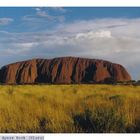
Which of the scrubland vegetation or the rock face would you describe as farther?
the rock face

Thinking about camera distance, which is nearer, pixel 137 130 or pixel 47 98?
pixel 137 130

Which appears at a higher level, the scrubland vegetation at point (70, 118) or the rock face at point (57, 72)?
the scrubland vegetation at point (70, 118)

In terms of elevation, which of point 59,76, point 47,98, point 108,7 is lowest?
point 59,76

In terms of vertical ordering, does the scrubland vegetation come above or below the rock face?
above

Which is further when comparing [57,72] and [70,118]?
[57,72]

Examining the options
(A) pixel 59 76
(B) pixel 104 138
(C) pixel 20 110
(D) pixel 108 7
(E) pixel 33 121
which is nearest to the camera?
(B) pixel 104 138

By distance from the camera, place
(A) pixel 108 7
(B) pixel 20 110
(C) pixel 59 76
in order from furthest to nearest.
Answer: (C) pixel 59 76 < (A) pixel 108 7 < (B) pixel 20 110

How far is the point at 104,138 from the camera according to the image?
26.4ft

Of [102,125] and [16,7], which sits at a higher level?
[16,7]

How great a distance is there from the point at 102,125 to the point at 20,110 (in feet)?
8.23

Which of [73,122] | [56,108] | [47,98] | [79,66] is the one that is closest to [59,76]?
[79,66]

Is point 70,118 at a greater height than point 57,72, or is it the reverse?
Result: point 70,118

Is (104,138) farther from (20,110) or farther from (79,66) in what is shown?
(79,66)

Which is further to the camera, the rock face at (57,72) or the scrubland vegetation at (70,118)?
the rock face at (57,72)
